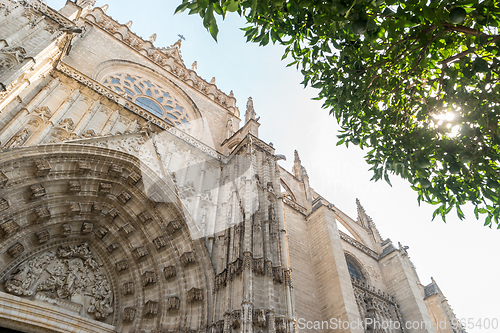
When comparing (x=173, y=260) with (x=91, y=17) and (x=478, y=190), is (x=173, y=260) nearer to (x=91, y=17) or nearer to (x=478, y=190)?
(x=478, y=190)

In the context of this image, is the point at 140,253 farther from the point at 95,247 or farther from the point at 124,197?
the point at 124,197

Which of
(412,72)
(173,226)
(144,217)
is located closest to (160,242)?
(173,226)

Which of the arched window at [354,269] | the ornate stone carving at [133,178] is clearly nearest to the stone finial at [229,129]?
the ornate stone carving at [133,178]

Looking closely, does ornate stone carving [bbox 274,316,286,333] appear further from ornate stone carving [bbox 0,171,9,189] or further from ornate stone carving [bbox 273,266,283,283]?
ornate stone carving [bbox 0,171,9,189]

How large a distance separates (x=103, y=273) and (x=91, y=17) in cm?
1197

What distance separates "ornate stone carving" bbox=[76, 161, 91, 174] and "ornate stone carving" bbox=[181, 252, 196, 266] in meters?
3.27

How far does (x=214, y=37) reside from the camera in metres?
3.20

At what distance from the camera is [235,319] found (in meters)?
6.26

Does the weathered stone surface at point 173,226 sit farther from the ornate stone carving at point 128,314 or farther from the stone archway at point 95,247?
the ornate stone carving at point 128,314

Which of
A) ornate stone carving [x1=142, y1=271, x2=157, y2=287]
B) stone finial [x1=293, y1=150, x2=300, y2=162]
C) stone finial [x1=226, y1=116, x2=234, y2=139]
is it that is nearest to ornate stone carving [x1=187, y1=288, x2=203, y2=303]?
ornate stone carving [x1=142, y1=271, x2=157, y2=287]

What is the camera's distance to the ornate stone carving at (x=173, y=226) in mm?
8328

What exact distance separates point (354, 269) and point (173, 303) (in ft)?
36.6

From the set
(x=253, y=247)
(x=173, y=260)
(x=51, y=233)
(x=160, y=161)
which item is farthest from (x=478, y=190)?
(x=51, y=233)

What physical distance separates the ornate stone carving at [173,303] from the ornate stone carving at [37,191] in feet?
12.6
